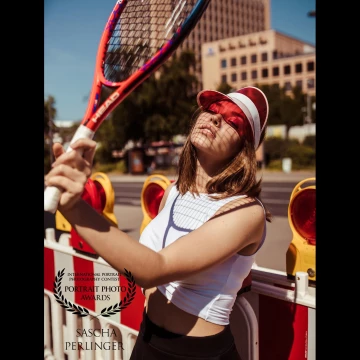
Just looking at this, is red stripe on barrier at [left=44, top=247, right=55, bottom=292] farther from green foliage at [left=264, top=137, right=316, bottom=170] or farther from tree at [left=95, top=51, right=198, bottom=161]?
green foliage at [left=264, top=137, right=316, bottom=170]

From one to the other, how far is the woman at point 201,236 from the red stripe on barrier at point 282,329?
0.73 ft

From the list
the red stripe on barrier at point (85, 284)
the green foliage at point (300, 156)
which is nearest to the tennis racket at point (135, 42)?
the red stripe on barrier at point (85, 284)

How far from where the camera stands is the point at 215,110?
1203 millimetres

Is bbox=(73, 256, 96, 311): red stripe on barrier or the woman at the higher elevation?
the woman

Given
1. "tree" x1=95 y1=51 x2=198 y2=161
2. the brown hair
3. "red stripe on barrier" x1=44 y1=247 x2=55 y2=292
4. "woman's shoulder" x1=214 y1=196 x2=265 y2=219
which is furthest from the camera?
"tree" x1=95 y1=51 x2=198 y2=161

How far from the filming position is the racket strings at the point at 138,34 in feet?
3.98

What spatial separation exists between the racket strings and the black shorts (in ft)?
2.40

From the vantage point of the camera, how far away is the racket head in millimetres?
1118

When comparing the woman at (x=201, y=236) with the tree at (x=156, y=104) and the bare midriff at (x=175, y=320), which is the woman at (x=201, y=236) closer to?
the bare midriff at (x=175, y=320)

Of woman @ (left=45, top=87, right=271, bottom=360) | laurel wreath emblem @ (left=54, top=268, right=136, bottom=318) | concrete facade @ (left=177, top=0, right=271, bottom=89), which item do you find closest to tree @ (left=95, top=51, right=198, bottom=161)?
concrete facade @ (left=177, top=0, right=271, bottom=89)

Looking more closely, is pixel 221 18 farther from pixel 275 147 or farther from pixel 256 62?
pixel 256 62

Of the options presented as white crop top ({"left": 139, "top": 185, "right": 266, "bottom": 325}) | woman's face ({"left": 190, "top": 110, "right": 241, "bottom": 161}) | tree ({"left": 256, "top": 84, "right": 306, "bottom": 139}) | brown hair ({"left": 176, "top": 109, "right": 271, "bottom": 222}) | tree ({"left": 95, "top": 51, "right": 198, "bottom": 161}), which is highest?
tree ({"left": 256, "top": 84, "right": 306, "bottom": 139})
